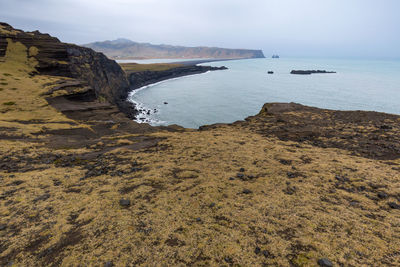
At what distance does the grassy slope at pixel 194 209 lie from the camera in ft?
19.6

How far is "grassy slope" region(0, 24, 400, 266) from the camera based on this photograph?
19.6 feet

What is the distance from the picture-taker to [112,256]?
5898mm

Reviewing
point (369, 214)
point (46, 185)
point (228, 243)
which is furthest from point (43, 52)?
point (369, 214)

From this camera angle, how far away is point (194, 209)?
8227mm

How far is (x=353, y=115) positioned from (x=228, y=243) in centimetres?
2670

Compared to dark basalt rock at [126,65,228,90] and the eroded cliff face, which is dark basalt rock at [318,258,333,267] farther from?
dark basalt rock at [126,65,228,90]

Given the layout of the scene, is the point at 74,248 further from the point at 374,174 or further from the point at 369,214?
the point at 374,174

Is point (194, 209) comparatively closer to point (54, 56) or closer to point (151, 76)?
point (54, 56)

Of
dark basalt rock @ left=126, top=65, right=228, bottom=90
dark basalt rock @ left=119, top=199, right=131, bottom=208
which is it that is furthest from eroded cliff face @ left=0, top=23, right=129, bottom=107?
dark basalt rock @ left=126, top=65, right=228, bottom=90

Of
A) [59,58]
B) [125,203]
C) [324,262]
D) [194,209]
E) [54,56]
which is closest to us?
[324,262]

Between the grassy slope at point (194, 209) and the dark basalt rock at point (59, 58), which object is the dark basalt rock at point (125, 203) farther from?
the dark basalt rock at point (59, 58)

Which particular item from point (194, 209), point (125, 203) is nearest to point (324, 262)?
point (194, 209)

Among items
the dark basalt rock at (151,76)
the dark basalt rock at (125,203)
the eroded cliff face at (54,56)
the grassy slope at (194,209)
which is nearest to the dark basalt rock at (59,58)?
the eroded cliff face at (54,56)

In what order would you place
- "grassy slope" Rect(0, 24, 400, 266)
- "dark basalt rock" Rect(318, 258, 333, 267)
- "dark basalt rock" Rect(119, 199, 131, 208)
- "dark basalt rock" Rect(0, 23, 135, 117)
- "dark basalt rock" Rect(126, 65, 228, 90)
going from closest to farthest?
"dark basalt rock" Rect(318, 258, 333, 267) → "grassy slope" Rect(0, 24, 400, 266) → "dark basalt rock" Rect(119, 199, 131, 208) → "dark basalt rock" Rect(0, 23, 135, 117) → "dark basalt rock" Rect(126, 65, 228, 90)
